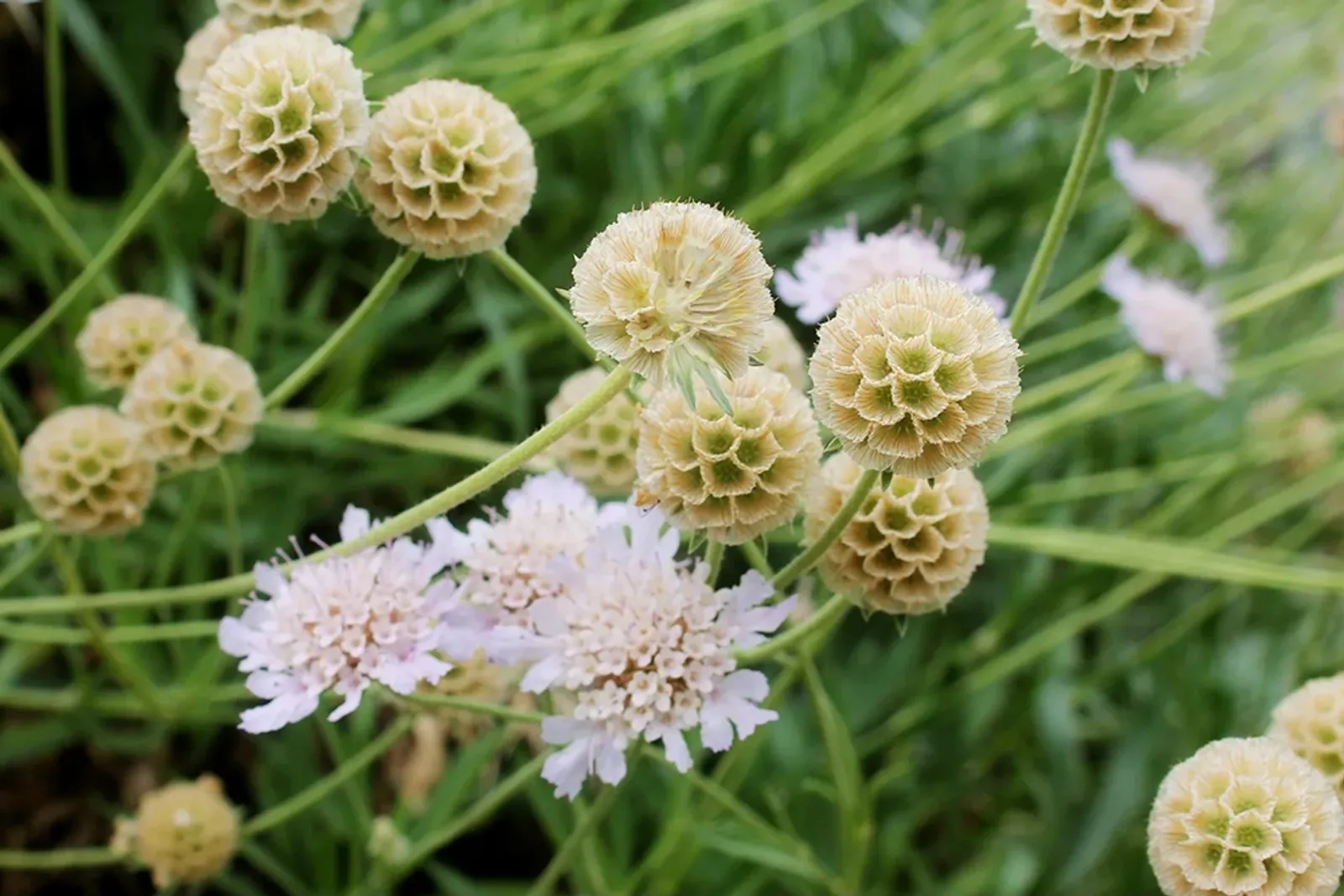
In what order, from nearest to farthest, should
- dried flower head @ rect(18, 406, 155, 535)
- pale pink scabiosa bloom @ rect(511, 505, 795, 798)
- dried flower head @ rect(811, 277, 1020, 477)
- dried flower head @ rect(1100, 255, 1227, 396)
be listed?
dried flower head @ rect(811, 277, 1020, 477) < pale pink scabiosa bloom @ rect(511, 505, 795, 798) < dried flower head @ rect(18, 406, 155, 535) < dried flower head @ rect(1100, 255, 1227, 396)

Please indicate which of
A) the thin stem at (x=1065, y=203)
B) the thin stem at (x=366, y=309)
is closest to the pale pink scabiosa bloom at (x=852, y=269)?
the thin stem at (x=1065, y=203)

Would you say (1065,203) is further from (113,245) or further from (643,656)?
(113,245)

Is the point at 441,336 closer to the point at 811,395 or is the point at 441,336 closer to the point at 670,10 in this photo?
the point at 670,10

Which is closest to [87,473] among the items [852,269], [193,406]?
[193,406]

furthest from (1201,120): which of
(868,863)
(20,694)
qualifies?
(20,694)

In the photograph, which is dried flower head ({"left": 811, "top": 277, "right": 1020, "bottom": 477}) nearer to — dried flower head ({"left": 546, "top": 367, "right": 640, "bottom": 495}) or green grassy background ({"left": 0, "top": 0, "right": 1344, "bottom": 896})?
dried flower head ({"left": 546, "top": 367, "right": 640, "bottom": 495})

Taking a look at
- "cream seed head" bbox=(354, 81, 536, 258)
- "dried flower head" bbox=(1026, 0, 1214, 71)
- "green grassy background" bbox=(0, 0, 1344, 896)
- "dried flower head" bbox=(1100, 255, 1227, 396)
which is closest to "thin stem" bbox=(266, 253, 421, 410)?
"cream seed head" bbox=(354, 81, 536, 258)
